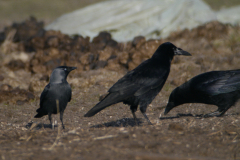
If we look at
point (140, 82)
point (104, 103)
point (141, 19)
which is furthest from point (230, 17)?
point (104, 103)

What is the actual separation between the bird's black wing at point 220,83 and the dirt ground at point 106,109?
489mm

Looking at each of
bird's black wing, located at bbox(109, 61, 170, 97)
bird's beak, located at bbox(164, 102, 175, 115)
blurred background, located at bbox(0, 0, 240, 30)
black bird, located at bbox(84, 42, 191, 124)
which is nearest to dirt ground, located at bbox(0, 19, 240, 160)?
bird's beak, located at bbox(164, 102, 175, 115)

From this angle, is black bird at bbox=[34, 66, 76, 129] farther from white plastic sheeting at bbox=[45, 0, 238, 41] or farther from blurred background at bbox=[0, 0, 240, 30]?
blurred background at bbox=[0, 0, 240, 30]

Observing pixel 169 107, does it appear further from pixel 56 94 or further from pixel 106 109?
pixel 56 94

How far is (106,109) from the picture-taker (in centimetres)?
632

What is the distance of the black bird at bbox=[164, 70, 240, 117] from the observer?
17.6 feet

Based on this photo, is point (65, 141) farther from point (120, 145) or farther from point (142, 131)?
point (142, 131)

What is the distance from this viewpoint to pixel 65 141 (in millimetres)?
3355

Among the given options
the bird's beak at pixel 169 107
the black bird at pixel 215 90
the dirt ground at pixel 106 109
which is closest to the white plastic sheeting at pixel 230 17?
the dirt ground at pixel 106 109

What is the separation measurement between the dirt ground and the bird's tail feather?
0.24 meters

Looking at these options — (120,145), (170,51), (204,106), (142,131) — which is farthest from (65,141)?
(204,106)

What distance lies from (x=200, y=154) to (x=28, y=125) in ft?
10.8

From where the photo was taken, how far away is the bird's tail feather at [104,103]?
440 centimetres

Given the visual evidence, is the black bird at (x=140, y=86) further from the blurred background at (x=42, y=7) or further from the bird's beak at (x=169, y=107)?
the blurred background at (x=42, y=7)
